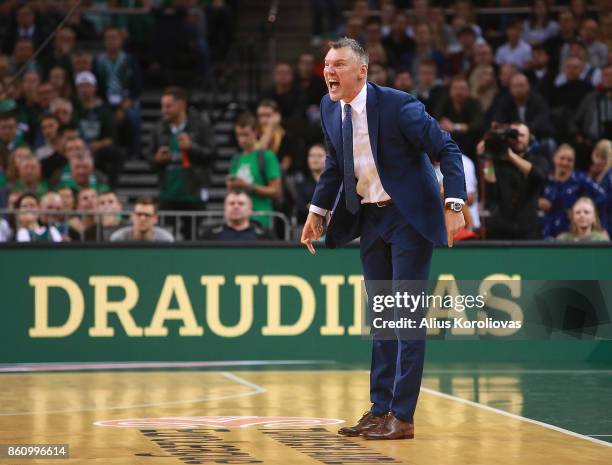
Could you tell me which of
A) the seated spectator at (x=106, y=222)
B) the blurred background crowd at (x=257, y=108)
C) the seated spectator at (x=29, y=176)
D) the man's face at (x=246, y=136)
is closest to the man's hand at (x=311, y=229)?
the blurred background crowd at (x=257, y=108)

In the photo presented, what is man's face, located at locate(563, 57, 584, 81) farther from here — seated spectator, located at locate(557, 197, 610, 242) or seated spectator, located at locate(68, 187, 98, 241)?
seated spectator, located at locate(68, 187, 98, 241)

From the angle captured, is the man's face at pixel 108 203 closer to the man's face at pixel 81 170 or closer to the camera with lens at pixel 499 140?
the man's face at pixel 81 170

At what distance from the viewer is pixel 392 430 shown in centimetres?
839

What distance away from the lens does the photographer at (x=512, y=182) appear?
14.0 m

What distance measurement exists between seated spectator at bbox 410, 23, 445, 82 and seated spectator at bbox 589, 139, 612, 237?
3.95 m

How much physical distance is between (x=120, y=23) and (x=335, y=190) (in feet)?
44.9

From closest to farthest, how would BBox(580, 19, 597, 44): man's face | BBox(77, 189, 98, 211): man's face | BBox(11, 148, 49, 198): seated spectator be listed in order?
BBox(77, 189, 98, 211): man's face, BBox(11, 148, 49, 198): seated spectator, BBox(580, 19, 597, 44): man's face

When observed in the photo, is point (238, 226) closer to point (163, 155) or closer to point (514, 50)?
point (163, 155)

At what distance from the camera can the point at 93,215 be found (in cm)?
1495

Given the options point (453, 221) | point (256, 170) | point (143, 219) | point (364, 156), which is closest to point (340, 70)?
point (364, 156)

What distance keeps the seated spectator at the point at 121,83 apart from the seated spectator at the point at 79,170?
2266mm

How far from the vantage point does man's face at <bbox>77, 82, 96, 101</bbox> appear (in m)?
18.9

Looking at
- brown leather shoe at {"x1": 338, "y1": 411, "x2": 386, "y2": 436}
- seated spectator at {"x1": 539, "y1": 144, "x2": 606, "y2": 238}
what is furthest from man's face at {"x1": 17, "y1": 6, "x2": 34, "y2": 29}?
brown leather shoe at {"x1": 338, "y1": 411, "x2": 386, "y2": 436}

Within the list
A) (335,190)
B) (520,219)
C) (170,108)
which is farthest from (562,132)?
(335,190)
